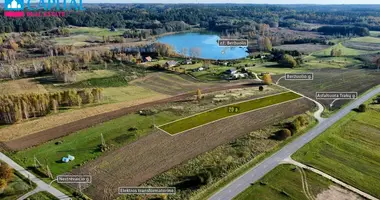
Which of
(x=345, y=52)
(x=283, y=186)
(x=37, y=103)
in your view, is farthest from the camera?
(x=345, y=52)

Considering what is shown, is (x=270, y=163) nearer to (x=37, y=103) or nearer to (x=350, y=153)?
(x=350, y=153)

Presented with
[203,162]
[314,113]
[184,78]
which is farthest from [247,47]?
[203,162]

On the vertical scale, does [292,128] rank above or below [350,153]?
above

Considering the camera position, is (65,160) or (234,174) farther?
(65,160)

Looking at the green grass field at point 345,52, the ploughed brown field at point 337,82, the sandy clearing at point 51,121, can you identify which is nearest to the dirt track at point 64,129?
→ the sandy clearing at point 51,121

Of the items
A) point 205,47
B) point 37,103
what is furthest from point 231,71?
point 205,47

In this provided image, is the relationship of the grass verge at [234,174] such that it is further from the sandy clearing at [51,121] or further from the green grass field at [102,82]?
the green grass field at [102,82]

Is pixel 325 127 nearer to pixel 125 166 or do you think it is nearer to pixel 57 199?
pixel 125 166

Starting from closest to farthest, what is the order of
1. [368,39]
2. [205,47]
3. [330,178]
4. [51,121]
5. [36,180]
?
1. [36,180]
2. [330,178]
3. [51,121]
4. [205,47]
5. [368,39]
